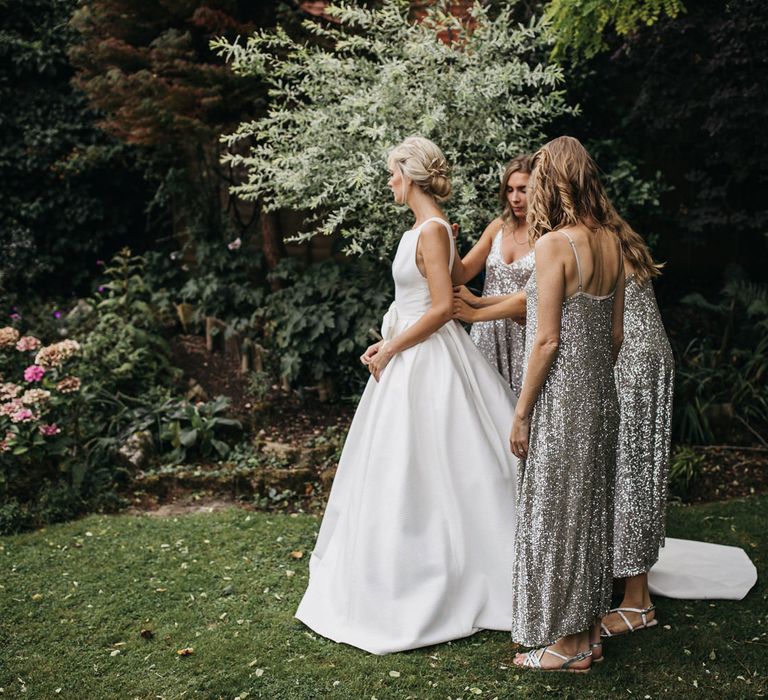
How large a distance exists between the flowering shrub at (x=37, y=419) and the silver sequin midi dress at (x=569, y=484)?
3471mm

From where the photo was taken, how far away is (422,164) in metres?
3.71

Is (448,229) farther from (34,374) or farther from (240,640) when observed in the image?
(34,374)

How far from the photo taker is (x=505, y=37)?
5492 millimetres

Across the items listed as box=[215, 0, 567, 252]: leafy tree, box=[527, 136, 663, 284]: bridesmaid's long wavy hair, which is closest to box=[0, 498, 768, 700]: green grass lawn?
box=[527, 136, 663, 284]: bridesmaid's long wavy hair

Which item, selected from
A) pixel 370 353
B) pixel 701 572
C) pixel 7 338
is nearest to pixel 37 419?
pixel 7 338

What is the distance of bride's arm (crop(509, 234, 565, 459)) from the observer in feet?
9.73

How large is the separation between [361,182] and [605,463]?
8.86ft

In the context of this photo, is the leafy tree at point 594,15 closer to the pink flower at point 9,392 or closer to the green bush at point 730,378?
the green bush at point 730,378

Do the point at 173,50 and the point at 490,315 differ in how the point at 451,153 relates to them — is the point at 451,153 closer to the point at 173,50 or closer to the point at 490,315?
the point at 490,315

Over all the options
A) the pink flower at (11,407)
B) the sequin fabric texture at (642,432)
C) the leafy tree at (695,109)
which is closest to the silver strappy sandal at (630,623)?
the sequin fabric texture at (642,432)

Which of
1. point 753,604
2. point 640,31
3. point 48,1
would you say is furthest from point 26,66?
point 753,604

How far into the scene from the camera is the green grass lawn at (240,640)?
3.25 meters

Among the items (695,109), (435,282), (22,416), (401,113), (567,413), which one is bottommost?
(22,416)

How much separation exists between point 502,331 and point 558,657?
68.2 inches
